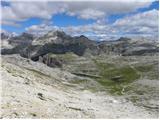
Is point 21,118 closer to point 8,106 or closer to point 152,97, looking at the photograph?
point 8,106

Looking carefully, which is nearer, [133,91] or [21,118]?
[21,118]

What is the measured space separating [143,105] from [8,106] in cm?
6732

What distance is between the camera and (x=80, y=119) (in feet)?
156

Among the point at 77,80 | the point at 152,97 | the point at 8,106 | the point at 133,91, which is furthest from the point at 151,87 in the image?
the point at 8,106

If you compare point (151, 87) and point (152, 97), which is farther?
point (151, 87)

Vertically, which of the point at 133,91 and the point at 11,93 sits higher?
the point at 11,93

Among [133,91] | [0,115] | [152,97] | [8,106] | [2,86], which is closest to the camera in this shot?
[0,115]

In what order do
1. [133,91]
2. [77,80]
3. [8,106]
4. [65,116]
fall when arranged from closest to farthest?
1. [8,106]
2. [65,116]
3. [133,91]
4. [77,80]

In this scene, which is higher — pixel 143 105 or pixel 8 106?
pixel 8 106

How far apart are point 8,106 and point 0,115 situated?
508cm

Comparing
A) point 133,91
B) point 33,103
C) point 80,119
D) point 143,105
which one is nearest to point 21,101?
point 33,103

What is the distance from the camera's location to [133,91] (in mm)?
144125

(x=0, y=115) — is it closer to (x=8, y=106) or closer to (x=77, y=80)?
(x=8, y=106)

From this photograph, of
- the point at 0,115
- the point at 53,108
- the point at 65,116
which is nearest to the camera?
the point at 0,115
